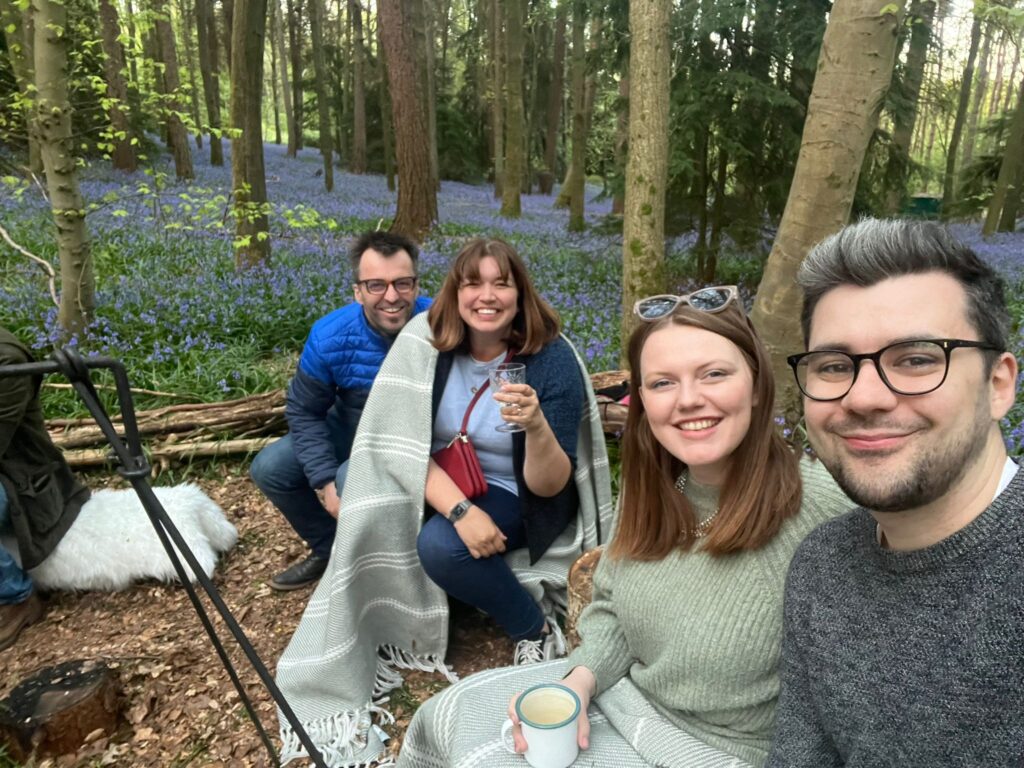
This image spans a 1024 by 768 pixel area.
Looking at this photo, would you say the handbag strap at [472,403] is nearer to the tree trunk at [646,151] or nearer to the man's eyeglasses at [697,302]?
the man's eyeglasses at [697,302]

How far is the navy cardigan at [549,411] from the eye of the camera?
8.59 ft

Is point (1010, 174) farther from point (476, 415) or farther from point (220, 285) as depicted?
point (476, 415)

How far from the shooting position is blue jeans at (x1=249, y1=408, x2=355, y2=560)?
10.4 ft

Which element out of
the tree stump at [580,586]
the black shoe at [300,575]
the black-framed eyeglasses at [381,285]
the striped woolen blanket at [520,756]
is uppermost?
the black-framed eyeglasses at [381,285]

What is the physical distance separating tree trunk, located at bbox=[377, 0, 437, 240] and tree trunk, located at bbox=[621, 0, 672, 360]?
5.56 m

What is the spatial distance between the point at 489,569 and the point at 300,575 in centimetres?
131

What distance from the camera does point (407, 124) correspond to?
9.69 m

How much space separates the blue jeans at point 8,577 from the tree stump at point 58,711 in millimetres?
688

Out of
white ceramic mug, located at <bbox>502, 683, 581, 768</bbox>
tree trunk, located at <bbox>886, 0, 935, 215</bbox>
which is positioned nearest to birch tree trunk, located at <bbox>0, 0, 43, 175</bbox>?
white ceramic mug, located at <bbox>502, 683, 581, 768</bbox>

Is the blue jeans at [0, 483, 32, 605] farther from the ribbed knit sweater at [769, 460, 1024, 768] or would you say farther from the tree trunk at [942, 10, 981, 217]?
the tree trunk at [942, 10, 981, 217]

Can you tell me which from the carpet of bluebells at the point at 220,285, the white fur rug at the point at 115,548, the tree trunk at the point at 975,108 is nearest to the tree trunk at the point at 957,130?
the tree trunk at the point at 975,108

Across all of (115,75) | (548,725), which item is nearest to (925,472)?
(548,725)

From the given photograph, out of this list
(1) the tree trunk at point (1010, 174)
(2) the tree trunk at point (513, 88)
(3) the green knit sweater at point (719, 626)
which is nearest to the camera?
(3) the green knit sweater at point (719, 626)

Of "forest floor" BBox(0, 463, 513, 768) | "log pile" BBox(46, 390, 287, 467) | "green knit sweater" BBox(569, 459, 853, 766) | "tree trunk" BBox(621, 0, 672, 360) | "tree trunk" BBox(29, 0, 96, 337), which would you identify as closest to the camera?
"green knit sweater" BBox(569, 459, 853, 766)
